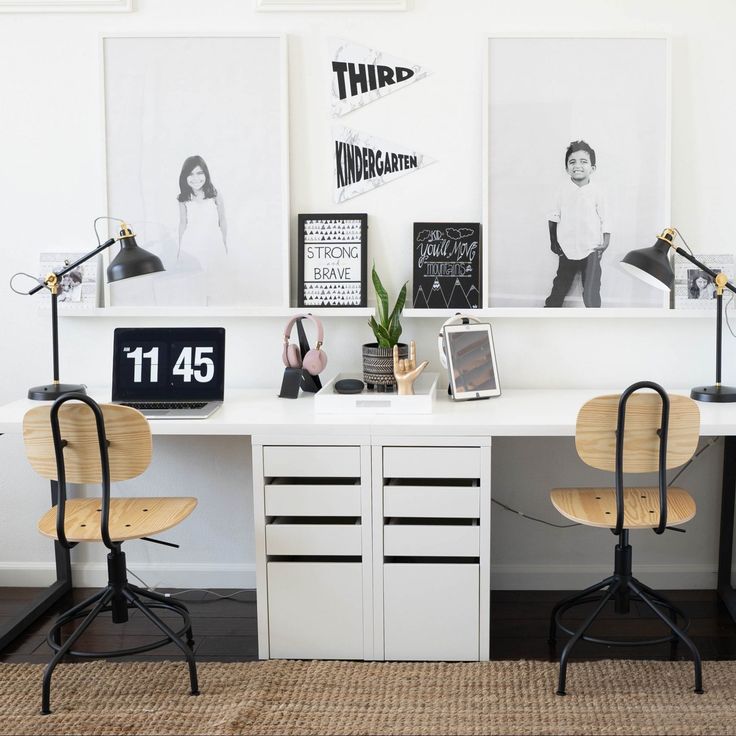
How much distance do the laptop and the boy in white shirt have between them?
116 centimetres

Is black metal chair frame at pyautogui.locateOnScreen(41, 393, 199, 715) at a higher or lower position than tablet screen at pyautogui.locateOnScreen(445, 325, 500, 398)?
lower

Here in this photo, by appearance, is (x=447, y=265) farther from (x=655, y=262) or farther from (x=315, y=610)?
(x=315, y=610)

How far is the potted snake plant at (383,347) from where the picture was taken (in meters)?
2.79

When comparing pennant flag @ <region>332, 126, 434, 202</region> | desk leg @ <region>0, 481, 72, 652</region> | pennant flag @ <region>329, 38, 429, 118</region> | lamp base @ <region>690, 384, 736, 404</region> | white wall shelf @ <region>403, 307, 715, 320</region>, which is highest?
pennant flag @ <region>329, 38, 429, 118</region>

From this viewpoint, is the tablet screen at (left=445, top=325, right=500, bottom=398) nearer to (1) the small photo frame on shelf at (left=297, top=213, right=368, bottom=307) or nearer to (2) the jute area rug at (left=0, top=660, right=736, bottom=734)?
(1) the small photo frame on shelf at (left=297, top=213, right=368, bottom=307)

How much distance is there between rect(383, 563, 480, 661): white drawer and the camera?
8.34 ft

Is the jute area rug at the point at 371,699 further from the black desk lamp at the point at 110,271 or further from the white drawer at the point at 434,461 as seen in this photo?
the black desk lamp at the point at 110,271

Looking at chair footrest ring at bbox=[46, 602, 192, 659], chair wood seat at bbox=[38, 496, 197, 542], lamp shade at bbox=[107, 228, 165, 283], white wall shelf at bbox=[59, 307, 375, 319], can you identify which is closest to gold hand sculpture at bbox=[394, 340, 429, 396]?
white wall shelf at bbox=[59, 307, 375, 319]

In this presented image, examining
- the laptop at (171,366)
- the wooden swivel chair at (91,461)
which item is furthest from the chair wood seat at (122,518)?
the laptop at (171,366)

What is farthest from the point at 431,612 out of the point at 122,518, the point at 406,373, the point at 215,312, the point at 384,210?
the point at 384,210

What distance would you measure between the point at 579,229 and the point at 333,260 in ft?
2.79

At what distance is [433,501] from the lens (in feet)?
8.28

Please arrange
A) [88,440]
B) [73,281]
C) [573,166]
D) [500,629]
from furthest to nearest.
Result: [73,281] < [573,166] < [500,629] < [88,440]

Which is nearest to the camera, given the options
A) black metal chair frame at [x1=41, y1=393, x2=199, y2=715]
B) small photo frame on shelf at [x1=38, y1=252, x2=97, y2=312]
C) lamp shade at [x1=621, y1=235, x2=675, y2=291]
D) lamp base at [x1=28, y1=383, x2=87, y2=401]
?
black metal chair frame at [x1=41, y1=393, x2=199, y2=715]
